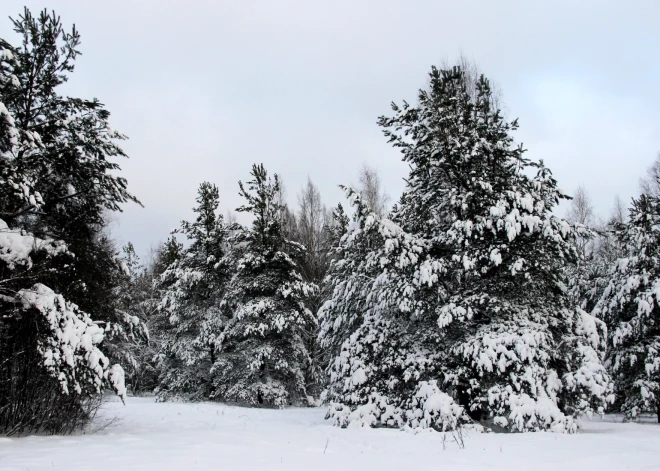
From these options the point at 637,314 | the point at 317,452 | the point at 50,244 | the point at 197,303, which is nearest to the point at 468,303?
the point at 317,452

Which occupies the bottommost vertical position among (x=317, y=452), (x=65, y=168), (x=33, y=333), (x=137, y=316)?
(x=317, y=452)

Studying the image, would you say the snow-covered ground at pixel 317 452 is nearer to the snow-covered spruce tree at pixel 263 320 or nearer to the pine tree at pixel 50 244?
the pine tree at pixel 50 244

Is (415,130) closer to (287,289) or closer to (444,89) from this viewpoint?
(444,89)

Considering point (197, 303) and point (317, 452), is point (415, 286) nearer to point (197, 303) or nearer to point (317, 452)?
point (317, 452)

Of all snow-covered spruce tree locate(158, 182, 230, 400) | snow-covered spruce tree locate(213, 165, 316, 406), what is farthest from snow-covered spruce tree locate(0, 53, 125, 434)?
snow-covered spruce tree locate(158, 182, 230, 400)

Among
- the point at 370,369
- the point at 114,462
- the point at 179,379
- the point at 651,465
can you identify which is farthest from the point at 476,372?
the point at 179,379

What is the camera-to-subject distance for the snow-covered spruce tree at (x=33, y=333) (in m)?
6.73

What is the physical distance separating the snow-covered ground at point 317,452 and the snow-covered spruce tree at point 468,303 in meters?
1.60

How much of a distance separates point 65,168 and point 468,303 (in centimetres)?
893

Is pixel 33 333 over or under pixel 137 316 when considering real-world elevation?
under

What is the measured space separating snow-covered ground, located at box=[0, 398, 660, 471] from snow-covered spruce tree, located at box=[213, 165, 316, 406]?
9.80 m

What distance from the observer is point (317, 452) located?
6.70m

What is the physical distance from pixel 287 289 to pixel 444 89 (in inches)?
417

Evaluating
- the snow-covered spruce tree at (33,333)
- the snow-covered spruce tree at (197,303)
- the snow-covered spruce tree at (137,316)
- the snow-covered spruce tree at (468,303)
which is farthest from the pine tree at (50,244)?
the snow-covered spruce tree at (137,316)
